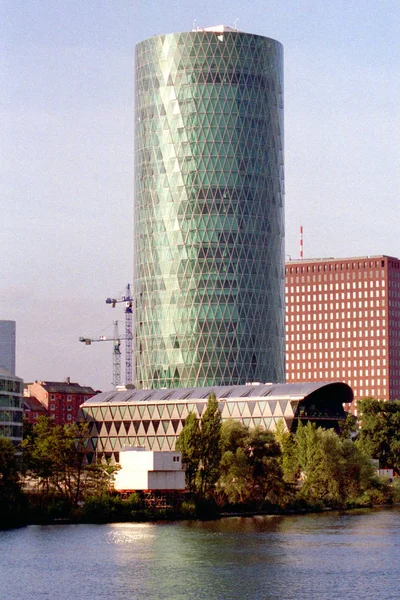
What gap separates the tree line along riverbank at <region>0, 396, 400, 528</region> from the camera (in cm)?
15225

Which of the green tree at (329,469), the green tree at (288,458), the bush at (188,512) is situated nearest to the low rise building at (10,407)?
the bush at (188,512)

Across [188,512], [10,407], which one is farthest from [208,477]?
[10,407]

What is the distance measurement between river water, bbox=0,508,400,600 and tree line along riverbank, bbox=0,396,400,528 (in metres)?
6.83

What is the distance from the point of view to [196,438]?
168 m

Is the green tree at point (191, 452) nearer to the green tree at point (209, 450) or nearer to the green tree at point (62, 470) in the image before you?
the green tree at point (209, 450)

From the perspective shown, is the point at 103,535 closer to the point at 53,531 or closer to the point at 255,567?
the point at 53,531

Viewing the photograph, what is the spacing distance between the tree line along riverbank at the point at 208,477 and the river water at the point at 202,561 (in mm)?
6833

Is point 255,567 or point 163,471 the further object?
point 163,471

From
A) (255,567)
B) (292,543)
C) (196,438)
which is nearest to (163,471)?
(196,438)

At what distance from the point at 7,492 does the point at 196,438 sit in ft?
102

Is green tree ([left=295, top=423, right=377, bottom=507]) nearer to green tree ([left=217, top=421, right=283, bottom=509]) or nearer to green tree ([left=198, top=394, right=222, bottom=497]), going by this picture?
green tree ([left=217, top=421, right=283, bottom=509])

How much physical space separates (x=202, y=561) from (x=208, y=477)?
55.0 m

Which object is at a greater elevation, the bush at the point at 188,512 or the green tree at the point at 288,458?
the green tree at the point at 288,458

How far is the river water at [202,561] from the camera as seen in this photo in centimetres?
9625
